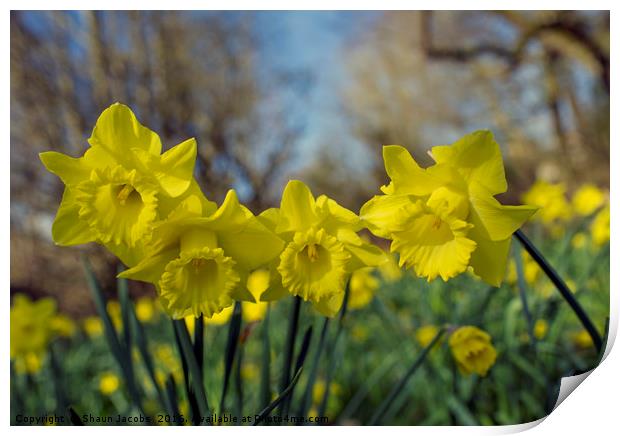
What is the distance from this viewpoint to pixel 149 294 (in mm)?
2061

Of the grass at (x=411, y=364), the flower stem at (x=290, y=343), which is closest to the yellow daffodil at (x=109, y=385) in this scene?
the grass at (x=411, y=364)

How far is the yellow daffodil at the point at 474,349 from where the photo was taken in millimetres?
869

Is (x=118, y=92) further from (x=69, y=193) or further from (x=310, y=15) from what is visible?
(x=69, y=193)

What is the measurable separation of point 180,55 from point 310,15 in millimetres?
401

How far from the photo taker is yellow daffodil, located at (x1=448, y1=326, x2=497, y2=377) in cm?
87

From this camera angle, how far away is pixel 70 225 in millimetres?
606

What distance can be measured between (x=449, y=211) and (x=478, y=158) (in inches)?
2.5

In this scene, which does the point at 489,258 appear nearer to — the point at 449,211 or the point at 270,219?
the point at 449,211

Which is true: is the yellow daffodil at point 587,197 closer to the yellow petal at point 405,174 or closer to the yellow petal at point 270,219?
the yellow petal at point 405,174

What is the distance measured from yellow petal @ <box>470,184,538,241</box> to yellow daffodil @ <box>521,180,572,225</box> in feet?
3.29

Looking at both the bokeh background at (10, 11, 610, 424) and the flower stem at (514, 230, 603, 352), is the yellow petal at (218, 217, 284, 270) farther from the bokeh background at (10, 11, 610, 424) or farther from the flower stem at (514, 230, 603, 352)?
the bokeh background at (10, 11, 610, 424)

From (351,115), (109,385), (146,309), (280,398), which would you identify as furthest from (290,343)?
→ (146,309)
